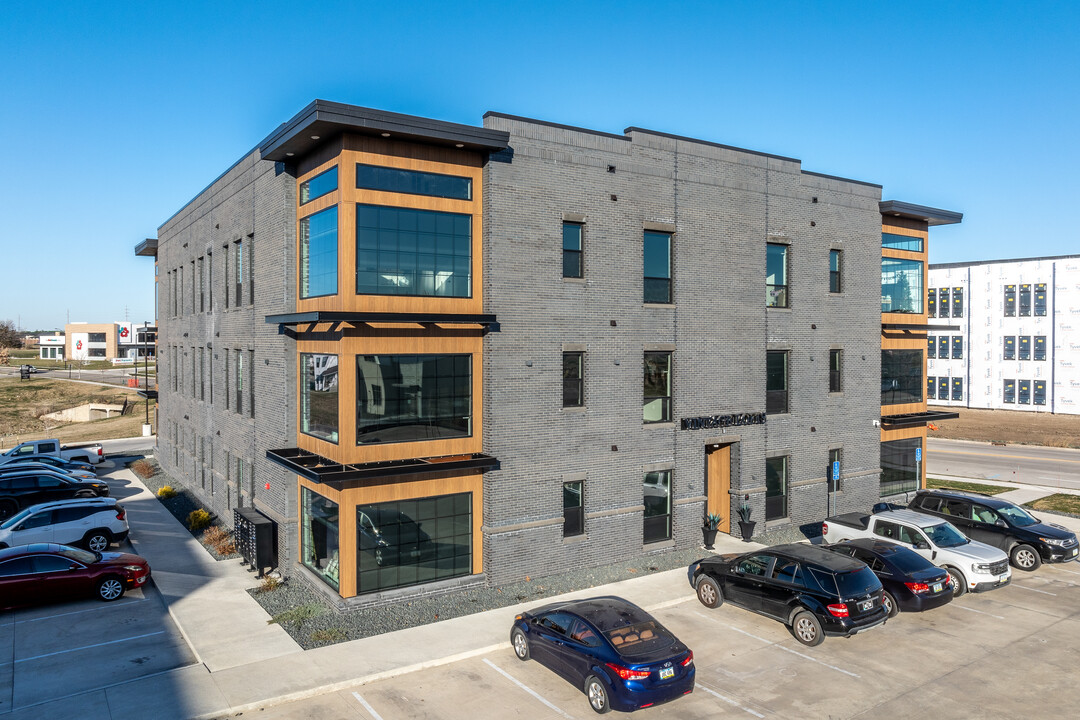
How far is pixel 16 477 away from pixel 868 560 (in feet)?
95.3

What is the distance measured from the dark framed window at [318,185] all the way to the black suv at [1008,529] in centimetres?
1997

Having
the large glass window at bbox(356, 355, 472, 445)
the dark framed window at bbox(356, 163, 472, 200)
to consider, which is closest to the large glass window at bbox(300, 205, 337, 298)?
the dark framed window at bbox(356, 163, 472, 200)

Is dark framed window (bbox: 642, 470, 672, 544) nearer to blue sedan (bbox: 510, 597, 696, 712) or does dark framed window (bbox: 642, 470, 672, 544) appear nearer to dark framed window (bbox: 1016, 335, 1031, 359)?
blue sedan (bbox: 510, 597, 696, 712)

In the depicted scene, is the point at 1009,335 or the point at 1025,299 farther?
the point at 1009,335

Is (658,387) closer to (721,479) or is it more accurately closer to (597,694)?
(721,479)

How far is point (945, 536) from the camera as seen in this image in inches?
736

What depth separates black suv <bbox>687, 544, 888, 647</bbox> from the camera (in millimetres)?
14234

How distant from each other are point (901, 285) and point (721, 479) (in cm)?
1175

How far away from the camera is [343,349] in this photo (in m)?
16.2

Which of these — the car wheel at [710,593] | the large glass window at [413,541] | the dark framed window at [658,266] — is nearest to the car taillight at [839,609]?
the car wheel at [710,593]

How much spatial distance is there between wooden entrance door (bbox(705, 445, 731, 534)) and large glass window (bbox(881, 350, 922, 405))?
852cm

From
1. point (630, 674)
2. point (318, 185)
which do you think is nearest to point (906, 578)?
point (630, 674)

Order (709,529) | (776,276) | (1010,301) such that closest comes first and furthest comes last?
(709,529), (776,276), (1010,301)

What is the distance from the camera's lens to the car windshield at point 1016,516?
2072 centimetres
